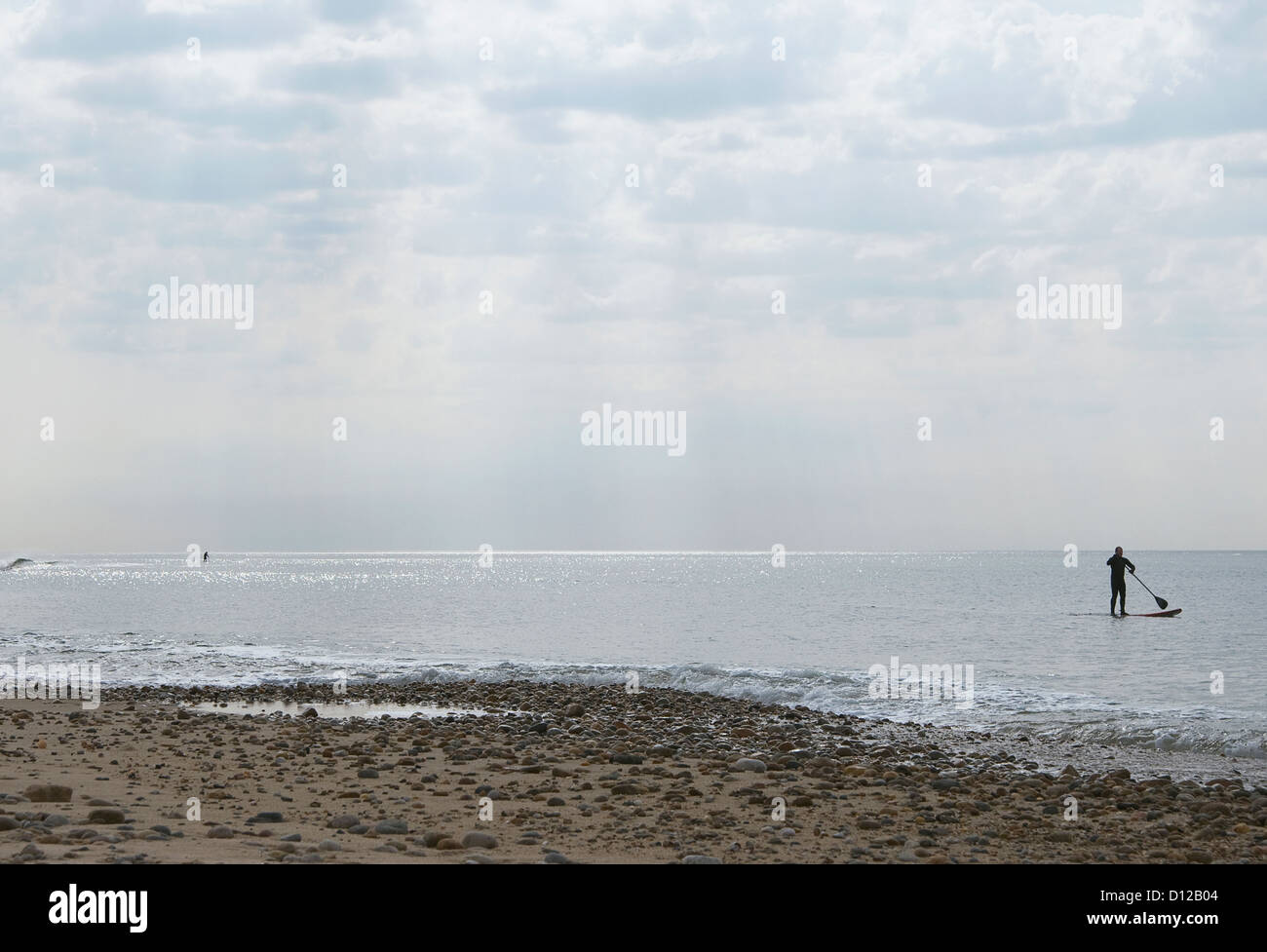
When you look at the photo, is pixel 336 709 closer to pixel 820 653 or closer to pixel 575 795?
pixel 575 795

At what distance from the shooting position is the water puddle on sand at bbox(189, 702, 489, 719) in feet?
71.6

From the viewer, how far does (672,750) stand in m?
16.3

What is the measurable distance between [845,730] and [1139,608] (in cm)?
5647

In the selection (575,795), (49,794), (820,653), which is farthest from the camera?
(820,653)

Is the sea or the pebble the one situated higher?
the pebble

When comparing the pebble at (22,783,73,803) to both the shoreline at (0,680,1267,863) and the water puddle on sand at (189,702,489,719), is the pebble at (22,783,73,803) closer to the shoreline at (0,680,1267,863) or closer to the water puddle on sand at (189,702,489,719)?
the shoreline at (0,680,1267,863)

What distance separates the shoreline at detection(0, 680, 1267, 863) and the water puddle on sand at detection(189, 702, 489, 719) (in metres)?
1.21

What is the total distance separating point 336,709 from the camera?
74.6 ft

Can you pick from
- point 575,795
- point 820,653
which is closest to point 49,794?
point 575,795

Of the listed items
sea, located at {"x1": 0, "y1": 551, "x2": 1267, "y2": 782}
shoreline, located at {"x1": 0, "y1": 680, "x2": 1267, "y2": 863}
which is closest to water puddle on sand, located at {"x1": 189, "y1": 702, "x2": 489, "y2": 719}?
shoreline, located at {"x1": 0, "y1": 680, "x2": 1267, "y2": 863}

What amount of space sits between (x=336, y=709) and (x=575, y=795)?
11381mm

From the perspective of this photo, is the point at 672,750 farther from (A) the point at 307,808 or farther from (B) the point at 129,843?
(B) the point at 129,843
